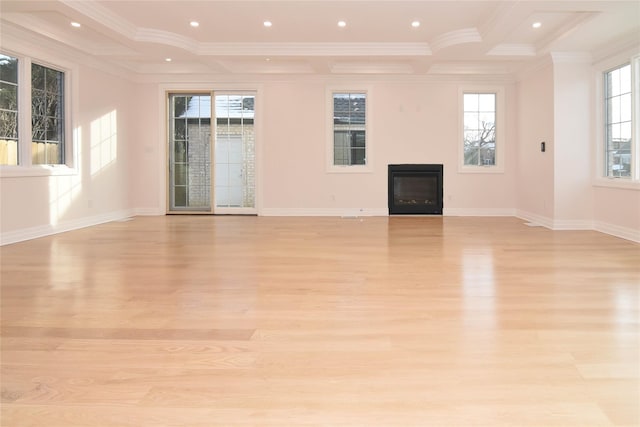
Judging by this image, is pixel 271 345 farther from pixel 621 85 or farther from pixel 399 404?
pixel 621 85

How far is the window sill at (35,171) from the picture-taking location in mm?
6531

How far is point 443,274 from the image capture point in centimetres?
450

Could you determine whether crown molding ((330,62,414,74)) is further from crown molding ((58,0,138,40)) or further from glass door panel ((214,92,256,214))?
crown molding ((58,0,138,40))

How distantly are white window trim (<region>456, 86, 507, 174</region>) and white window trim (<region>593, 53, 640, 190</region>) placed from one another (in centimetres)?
251

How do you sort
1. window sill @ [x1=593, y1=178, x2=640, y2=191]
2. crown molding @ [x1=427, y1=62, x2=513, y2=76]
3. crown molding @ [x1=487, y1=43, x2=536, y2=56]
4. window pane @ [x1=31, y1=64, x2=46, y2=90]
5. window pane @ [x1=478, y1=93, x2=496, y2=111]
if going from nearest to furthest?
1. window sill @ [x1=593, y1=178, x2=640, y2=191]
2. window pane @ [x1=31, y1=64, x2=46, y2=90]
3. crown molding @ [x1=487, y1=43, x2=536, y2=56]
4. crown molding @ [x1=427, y1=62, x2=513, y2=76]
5. window pane @ [x1=478, y1=93, x2=496, y2=111]

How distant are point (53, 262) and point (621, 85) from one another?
7.38 m

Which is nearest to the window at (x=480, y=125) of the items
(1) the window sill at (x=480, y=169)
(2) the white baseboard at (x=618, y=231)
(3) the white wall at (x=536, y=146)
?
A: (1) the window sill at (x=480, y=169)

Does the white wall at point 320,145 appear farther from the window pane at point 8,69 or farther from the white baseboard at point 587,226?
the window pane at point 8,69

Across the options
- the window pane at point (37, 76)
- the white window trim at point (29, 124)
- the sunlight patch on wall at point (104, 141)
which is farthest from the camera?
the sunlight patch on wall at point (104, 141)

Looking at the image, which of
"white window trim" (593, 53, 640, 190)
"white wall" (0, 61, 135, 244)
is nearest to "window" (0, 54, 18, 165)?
"white wall" (0, 61, 135, 244)

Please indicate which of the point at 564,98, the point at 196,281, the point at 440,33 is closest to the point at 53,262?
the point at 196,281

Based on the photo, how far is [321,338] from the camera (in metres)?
2.78

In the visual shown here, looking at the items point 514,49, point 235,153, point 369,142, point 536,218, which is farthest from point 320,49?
point 536,218

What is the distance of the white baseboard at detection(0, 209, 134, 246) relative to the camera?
6610mm
